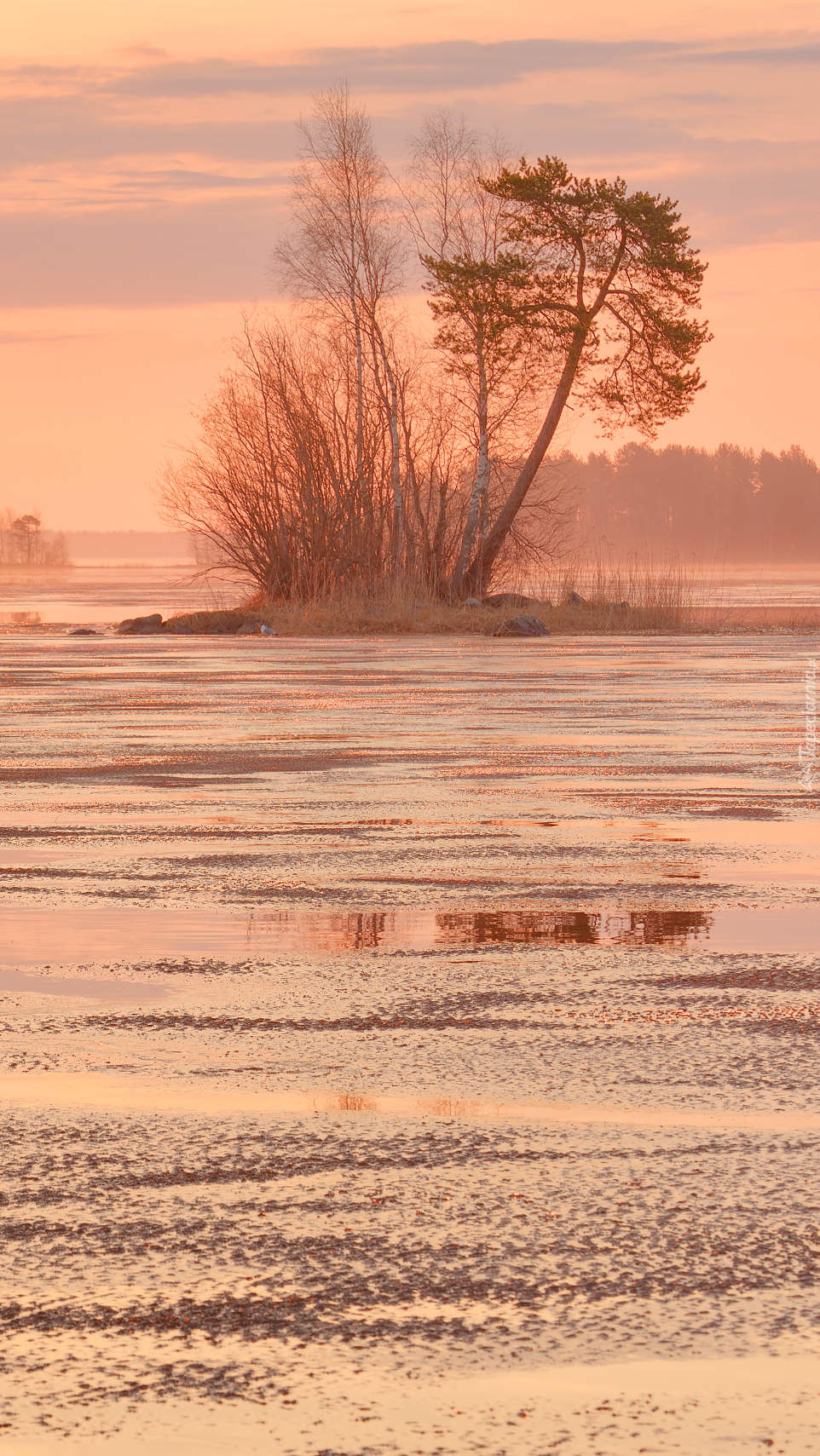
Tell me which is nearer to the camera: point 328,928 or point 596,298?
point 328,928

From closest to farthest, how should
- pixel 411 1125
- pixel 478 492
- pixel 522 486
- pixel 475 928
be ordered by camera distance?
pixel 411 1125 < pixel 475 928 < pixel 478 492 < pixel 522 486

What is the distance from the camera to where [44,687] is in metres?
22.0

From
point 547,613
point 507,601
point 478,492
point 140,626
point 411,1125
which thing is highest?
point 478,492

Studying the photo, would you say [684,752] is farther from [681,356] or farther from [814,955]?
[681,356]

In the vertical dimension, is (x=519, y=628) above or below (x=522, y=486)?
below

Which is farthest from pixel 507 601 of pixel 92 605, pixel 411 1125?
pixel 411 1125

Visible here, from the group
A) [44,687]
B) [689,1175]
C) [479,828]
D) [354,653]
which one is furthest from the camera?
[354,653]

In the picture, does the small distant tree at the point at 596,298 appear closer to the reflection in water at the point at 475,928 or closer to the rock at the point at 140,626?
the rock at the point at 140,626

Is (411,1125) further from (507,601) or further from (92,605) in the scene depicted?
(92,605)

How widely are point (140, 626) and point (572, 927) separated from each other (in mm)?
33402

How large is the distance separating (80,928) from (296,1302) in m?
3.85

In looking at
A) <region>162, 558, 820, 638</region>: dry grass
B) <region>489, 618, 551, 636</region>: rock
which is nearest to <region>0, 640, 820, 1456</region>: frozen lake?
<region>489, 618, 551, 636</region>: rock

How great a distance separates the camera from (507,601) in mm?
40906

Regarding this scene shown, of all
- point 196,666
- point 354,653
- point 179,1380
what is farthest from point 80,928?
point 354,653
